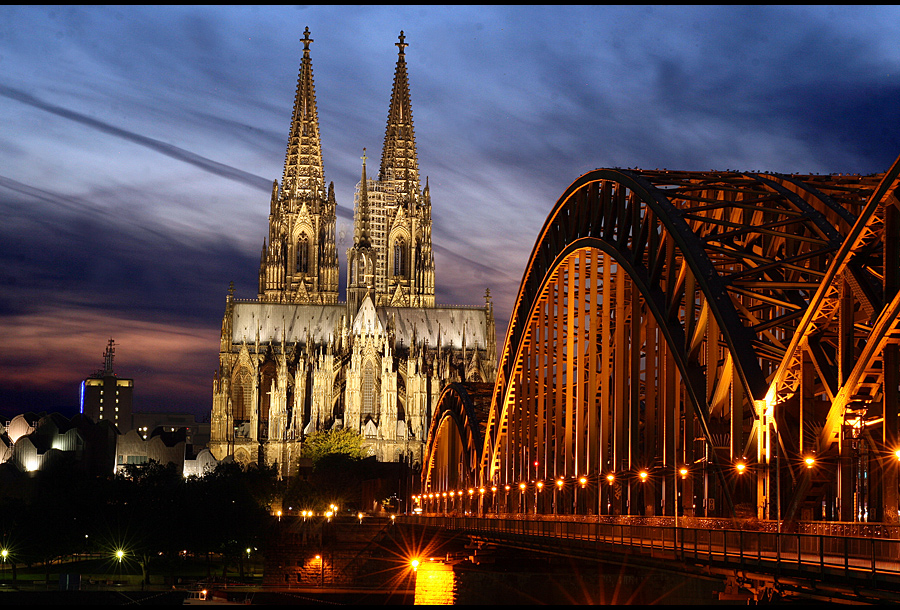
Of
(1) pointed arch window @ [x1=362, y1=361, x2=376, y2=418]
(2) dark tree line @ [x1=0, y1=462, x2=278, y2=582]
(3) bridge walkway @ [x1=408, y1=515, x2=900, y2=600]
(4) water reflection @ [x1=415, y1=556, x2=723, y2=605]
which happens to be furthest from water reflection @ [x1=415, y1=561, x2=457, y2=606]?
(1) pointed arch window @ [x1=362, y1=361, x2=376, y2=418]

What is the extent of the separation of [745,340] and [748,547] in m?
6.27

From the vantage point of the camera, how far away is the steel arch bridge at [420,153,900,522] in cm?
2741

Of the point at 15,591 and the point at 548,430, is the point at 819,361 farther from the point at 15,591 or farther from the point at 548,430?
the point at 15,591

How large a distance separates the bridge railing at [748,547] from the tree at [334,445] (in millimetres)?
122571

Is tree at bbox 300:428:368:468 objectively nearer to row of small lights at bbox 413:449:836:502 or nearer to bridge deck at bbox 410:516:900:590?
row of small lights at bbox 413:449:836:502

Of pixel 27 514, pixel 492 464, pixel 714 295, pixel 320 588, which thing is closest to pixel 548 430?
pixel 492 464

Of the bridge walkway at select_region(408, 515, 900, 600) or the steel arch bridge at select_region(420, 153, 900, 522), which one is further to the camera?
the steel arch bridge at select_region(420, 153, 900, 522)

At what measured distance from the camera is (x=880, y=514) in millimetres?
27062

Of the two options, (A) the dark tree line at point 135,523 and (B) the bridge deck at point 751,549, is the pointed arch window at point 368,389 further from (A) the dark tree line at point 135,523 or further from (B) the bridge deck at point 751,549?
(B) the bridge deck at point 751,549

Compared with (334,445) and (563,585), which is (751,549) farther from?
(334,445)

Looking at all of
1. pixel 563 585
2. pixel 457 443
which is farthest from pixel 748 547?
pixel 457 443

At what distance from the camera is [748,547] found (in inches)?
1027

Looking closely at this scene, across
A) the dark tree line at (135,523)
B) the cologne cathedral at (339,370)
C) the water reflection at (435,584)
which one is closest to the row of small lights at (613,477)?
the water reflection at (435,584)

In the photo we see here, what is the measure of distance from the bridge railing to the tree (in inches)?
4826
